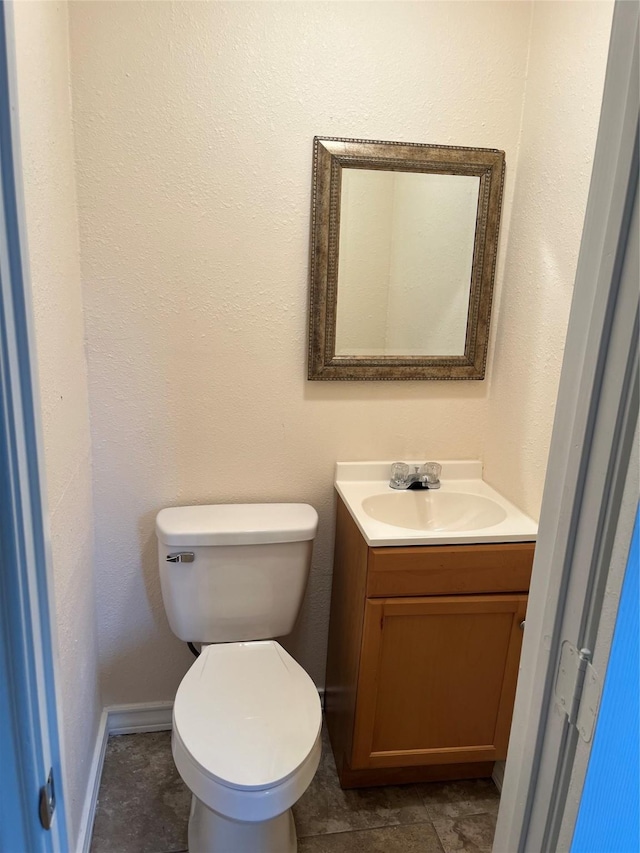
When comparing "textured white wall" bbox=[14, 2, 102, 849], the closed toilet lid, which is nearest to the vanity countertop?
the closed toilet lid

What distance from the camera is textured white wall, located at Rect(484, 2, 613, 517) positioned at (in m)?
1.50

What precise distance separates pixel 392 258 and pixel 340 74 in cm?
52

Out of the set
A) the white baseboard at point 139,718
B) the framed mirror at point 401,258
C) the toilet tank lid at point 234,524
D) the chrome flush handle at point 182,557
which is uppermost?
the framed mirror at point 401,258

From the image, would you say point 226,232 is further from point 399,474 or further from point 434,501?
point 434,501

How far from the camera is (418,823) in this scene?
1.75 m

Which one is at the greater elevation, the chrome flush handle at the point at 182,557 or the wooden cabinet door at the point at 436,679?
the chrome flush handle at the point at 182,557

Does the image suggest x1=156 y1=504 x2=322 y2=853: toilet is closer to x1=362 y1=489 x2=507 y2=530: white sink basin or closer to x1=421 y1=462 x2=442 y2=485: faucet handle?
x1=362 y1=489 x2=507 y2=530: white sink basin

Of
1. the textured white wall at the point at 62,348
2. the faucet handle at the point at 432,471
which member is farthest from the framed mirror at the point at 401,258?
the textured white wall at the point at 62,348

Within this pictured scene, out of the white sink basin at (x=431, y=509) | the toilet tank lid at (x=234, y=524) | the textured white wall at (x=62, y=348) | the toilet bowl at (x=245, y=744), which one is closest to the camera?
the textured white wall at (x=62, y=348)

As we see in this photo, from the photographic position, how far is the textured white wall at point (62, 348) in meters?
1.22

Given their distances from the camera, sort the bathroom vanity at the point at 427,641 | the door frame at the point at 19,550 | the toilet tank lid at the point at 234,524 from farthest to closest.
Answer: the toilet tank lid at the point at 234,524 < the bathroom vanity at the point at 427,641 < the door frame at the point at 19,550

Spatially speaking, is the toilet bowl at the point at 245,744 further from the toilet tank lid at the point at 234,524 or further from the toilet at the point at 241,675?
the toilet tank lid at the point at 234,524

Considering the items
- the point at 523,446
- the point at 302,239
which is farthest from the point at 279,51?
the point at 523,446

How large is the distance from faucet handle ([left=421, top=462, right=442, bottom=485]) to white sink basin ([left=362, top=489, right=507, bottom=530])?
37mm
